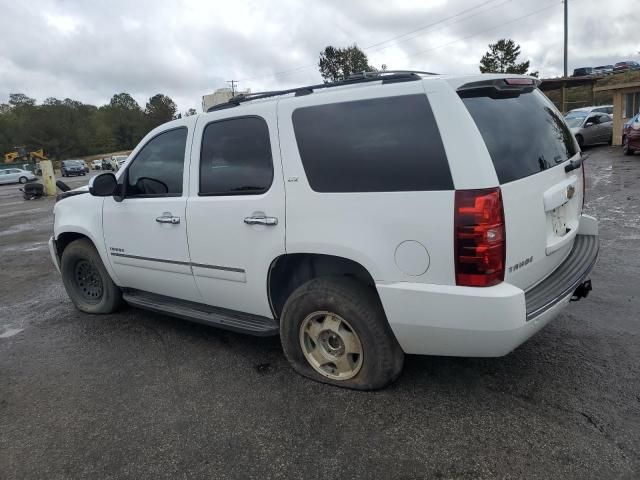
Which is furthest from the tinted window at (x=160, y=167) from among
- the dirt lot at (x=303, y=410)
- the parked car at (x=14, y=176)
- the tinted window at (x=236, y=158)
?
the parked car at (x=14, y=176)

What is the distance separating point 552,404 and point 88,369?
3355 mm

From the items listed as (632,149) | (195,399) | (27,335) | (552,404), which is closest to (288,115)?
(195,399)

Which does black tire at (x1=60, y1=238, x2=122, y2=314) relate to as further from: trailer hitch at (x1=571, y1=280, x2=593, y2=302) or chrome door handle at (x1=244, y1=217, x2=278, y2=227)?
trailer hitch at (x1=571, y1=280, x2=593, y2=302)

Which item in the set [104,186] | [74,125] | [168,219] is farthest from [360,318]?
[74,125]

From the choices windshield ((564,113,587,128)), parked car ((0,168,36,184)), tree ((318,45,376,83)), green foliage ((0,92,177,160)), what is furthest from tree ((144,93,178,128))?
windshield ((564,113,587,128))

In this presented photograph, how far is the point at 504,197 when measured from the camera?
2506 millimetres

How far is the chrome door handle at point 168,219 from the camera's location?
3.74 metres

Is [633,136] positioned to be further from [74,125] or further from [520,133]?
[74,125]

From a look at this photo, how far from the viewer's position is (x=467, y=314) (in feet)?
8.35

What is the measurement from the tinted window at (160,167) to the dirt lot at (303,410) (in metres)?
1.34

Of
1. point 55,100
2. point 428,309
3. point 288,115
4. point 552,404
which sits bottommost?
point 552,404

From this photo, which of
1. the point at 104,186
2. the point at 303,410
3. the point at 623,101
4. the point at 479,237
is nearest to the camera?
the point at 479,237

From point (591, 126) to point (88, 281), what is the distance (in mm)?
20603

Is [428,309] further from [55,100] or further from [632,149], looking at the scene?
[55,100]
